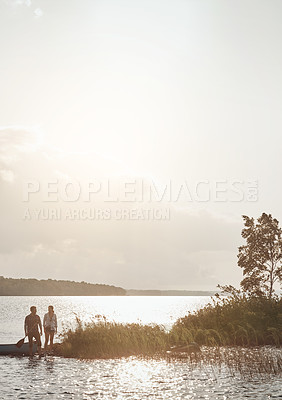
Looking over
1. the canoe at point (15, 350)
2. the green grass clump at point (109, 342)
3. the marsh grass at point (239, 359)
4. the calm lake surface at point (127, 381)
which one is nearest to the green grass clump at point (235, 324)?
the marsh grass at point (239, 359)

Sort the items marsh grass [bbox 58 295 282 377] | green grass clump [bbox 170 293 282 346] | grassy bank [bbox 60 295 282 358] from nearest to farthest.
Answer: marsh grass [bbox 58 295 282 377] < grassy bank [bbox 60 295 282 358] < green grass clump [bbox 170 293 282 346]

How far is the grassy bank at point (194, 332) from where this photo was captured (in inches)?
1215

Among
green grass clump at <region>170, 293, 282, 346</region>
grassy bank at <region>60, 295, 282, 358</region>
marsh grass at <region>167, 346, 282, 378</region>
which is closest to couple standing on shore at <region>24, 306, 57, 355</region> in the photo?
grassy bank at <region>60, 295, 282, 358</region>

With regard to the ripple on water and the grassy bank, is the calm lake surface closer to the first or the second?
the ripple on water

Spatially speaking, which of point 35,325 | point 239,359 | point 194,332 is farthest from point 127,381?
point 194,332

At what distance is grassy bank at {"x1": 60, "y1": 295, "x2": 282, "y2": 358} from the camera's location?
30.9 m

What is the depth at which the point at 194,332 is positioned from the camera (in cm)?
3572

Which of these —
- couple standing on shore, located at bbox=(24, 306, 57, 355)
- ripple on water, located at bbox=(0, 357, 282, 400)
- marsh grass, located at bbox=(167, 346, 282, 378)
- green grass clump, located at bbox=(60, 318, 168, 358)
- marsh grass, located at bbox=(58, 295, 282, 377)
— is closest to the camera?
ripple on water, located at bbox=(0, 357, 282, 400)

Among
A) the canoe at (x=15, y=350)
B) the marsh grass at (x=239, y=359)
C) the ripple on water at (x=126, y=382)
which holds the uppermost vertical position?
the canoe at (x=15, y=350)

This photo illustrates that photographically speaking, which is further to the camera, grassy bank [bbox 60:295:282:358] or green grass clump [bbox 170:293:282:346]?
green grass clump [bbox 170:293:282:346]

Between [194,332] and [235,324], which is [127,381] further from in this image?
[235,324]

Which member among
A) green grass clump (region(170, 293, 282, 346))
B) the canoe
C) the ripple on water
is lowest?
the ripple on water

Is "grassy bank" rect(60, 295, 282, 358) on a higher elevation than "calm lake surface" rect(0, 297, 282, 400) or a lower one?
higher

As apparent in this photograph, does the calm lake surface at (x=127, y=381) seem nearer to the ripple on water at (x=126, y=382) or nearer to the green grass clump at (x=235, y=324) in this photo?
the ripple on water at (x=126, y=382)
